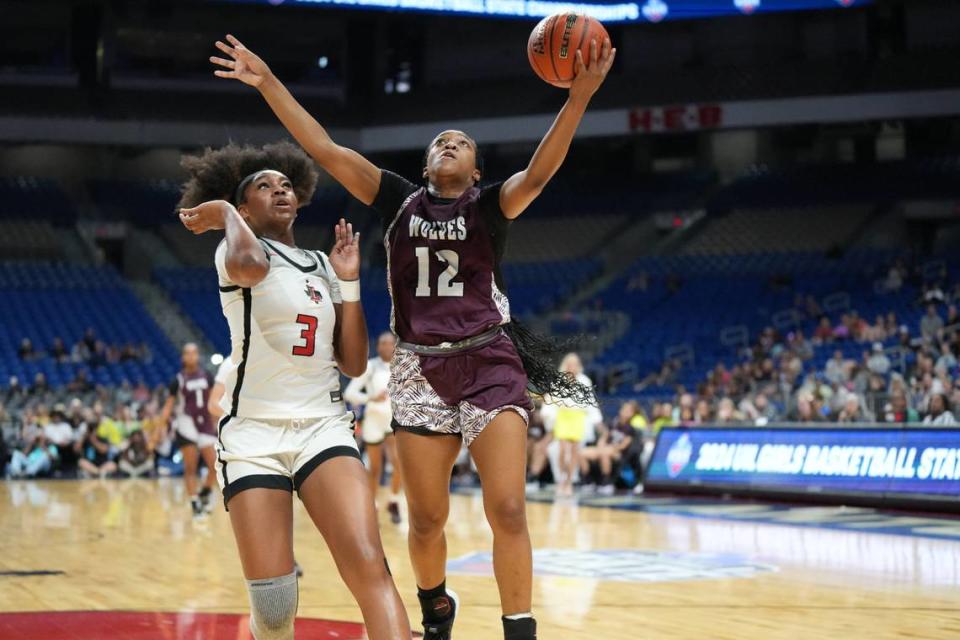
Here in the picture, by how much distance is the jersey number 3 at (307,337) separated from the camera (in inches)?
188

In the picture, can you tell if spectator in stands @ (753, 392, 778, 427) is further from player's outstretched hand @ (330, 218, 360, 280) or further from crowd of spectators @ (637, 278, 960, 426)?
player's outstretched hand @ (330, 218, 360, 280)

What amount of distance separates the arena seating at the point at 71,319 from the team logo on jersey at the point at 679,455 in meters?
12.2

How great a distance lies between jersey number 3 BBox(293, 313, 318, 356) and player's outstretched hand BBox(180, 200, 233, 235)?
0.45 m

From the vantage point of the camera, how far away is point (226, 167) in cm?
526

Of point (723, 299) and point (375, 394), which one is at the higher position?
point (723, 299)

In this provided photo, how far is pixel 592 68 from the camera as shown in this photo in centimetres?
514

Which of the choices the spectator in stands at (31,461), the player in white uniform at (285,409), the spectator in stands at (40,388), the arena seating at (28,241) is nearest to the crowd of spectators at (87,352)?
the spectator in stands at (40,388)

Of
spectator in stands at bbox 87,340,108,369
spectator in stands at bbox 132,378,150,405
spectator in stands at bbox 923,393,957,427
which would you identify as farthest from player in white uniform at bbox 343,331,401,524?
spectator in stands at bbox 87,340,108,369

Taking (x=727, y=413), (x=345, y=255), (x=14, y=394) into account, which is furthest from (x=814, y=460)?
(x=14, y=394)

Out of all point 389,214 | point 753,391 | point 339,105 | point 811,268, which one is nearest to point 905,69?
point 811,268

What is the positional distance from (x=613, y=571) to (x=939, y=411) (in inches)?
271

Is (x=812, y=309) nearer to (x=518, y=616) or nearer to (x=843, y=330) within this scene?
(x=843, y=330)

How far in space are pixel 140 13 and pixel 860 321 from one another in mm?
19813

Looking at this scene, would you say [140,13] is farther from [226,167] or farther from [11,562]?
[226,167]
